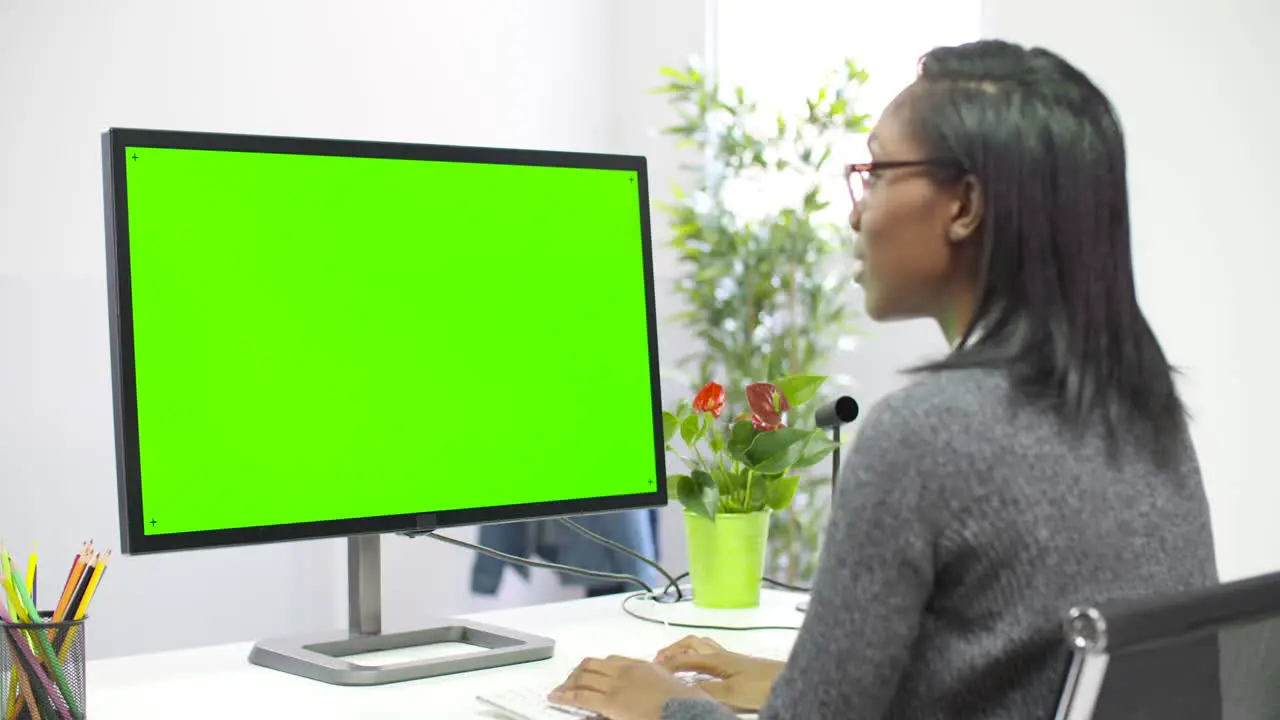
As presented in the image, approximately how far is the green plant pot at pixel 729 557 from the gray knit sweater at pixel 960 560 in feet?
2.52

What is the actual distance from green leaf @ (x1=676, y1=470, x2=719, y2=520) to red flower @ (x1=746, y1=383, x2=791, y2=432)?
9 cm

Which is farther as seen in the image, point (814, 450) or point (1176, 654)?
point (814, 450)

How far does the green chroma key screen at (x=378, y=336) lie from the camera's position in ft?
3.96

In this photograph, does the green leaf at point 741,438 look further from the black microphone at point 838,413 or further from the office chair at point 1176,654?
the office chair at point 1176,654

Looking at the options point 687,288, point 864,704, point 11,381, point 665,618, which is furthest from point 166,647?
point 864,704

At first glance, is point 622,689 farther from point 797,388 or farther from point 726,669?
point 797,388

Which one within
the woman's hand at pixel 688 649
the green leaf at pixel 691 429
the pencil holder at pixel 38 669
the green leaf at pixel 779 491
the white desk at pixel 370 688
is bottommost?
the white desk at pixel 370 688

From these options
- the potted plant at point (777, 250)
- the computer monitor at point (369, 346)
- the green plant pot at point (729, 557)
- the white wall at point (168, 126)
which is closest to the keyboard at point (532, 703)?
the computer monitor at point (369, 346)

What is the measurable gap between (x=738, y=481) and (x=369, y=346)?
1.67 feet

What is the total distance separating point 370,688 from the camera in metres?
1.20

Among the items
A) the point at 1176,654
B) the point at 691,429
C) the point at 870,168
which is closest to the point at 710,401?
the point at 691,429

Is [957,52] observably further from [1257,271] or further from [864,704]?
[1257,271]

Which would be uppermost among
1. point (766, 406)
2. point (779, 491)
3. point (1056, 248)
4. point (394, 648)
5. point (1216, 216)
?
point (1216, 216)

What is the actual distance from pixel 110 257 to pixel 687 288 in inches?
96.4
